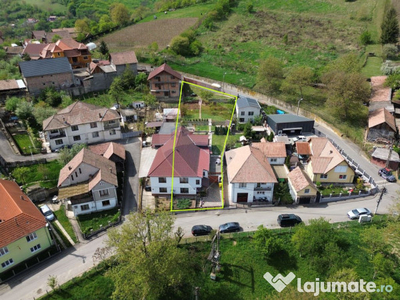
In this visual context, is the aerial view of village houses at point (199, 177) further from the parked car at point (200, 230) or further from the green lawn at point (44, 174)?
the parked car at point (200, 230)

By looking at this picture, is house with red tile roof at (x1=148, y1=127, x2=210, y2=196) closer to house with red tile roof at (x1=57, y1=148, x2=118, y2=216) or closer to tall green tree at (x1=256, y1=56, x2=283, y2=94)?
house with red tile roof at (x1=57, y1=148, x2=118, y2=216)

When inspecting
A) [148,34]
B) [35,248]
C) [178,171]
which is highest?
[148,34]

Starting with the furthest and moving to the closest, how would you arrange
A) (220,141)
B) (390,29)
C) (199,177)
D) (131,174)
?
(390,29), (220,141), (131,174), (199,177)

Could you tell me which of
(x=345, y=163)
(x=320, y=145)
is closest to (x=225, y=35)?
(x=320, y=145)

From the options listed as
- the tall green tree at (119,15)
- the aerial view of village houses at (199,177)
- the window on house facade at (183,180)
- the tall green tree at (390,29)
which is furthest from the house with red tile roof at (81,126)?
the tall green tree at (390,29)

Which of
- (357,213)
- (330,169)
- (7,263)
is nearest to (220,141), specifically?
(330,169)

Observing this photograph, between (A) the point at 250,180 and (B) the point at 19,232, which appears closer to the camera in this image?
(B) the point at 19,232

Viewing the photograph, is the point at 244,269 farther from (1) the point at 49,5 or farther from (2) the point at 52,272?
(1) the point at 49,5
